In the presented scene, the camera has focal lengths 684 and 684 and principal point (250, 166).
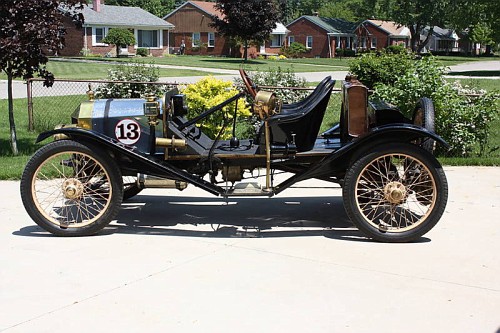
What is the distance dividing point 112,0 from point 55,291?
269 ft

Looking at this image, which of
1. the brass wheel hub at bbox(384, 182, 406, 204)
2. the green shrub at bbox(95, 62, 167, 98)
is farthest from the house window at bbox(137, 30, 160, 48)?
the brass wheel hub at bbox(384, 182, 406, 204)

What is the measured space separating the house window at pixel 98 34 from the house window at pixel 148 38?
415 cm

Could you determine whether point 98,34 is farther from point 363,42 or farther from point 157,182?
point 157,182

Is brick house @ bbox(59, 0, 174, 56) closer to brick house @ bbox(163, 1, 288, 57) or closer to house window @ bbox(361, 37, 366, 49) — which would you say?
brick house @ bbox(163, 1, 288, 57)

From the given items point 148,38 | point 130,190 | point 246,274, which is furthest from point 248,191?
point 148,38

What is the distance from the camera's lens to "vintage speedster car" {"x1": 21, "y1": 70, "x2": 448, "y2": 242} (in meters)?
6.27

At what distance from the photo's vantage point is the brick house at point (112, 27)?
51406 millimetres

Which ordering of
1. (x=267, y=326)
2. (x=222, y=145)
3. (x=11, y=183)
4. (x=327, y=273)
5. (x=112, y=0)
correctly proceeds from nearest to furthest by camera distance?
1. (x=267, y=326)
2. (x=327, y=273)
3. (x=222, y=145)
4. (x=11, y=183)
5. (x=112, y=0)

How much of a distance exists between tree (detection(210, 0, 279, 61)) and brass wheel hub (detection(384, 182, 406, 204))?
3875cm

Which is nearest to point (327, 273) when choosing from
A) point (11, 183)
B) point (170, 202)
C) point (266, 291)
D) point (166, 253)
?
point (266, 291)

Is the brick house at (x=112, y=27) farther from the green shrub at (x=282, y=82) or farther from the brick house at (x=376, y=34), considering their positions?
the green shrub at (x=282, y=82)

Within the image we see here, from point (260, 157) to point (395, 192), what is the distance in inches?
51.2

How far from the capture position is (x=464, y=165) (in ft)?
33.8

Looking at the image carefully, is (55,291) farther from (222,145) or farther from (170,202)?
(170,202)
